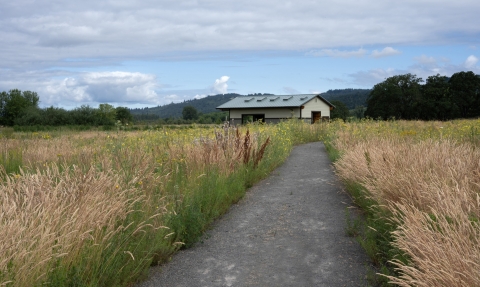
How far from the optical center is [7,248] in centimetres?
308

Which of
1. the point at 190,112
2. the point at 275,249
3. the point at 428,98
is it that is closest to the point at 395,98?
the point at 428,98

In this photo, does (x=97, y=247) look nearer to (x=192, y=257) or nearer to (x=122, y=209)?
(x=122, y=209)

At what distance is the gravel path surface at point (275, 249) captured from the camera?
4602mm

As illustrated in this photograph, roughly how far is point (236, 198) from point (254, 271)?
3.42m

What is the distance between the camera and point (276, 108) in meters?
44.1

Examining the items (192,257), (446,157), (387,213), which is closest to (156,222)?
(192,257)

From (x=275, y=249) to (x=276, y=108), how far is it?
39.0 m

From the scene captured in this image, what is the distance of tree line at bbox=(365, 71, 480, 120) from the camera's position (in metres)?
53.6

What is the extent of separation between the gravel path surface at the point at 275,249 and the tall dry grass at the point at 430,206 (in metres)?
0.70

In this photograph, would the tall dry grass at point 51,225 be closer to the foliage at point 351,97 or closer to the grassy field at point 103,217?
the grassy field at point 103,217

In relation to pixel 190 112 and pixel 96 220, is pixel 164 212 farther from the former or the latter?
pixel 190 112

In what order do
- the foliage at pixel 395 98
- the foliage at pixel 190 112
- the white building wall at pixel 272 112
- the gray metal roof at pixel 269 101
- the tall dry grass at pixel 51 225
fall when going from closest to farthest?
the tall dry grass at pixel 51 225, the white building wall at pixel 272 112, the gray metal roof at pixel 269 101, the foliage at pixel 395 98, the foliage at pixel 190 112

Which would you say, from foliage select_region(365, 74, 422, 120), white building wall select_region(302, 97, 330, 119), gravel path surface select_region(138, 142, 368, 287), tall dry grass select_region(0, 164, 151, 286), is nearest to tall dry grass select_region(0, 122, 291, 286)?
tall dry grass select_region(0, 164, 151, 286)

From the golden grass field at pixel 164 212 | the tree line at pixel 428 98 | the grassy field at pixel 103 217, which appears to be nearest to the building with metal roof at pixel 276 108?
the tree line at pixel 428 98
